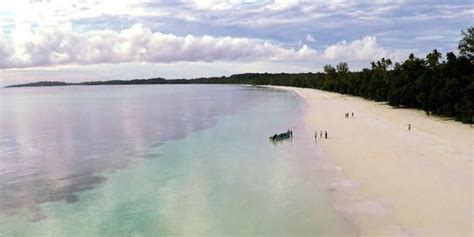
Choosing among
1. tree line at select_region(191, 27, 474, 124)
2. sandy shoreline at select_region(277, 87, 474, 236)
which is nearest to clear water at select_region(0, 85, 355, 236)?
sandy shoreline at select_region(277, 87, 474, 236)

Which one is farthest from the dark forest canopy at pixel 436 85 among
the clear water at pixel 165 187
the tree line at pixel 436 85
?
the clear water at pixel 165 187

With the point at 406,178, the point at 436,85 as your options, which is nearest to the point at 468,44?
the point at 436,85

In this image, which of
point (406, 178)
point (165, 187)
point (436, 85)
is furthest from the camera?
point (436, 85)

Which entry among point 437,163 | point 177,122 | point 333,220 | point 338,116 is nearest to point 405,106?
point 338,116

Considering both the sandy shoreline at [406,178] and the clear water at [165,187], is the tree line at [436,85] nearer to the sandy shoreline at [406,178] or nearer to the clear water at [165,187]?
the sandy shoreline at [406,178]

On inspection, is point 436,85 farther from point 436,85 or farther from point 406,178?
point 406,178

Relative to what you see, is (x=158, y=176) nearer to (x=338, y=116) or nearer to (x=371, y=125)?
(x=371, y=125)

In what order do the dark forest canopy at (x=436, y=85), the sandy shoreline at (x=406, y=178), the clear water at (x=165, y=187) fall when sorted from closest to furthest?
1. the sandy shoreline at (x=406, y=178)
2. the clear water at (x=165, y=187)
3. the dark forest canopy at (x=436, y=85)

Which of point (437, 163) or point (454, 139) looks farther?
point (454, 139)
